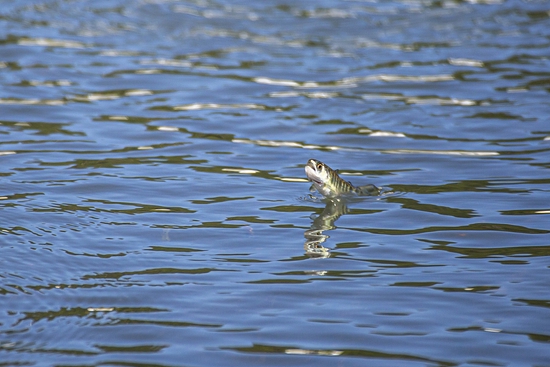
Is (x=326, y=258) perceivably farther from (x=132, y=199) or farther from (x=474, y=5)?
(x=474, y=5)

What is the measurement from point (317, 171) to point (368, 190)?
2.72ft

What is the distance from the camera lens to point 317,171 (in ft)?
24.3

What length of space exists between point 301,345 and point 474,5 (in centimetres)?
1388

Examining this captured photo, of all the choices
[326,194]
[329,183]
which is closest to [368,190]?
[326,194]

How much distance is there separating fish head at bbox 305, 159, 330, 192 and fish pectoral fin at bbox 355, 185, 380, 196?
0.57m

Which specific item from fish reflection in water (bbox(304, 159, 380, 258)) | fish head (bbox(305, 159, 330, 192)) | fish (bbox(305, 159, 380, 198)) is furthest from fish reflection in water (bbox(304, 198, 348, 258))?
fish head (bbox(305, 159, 330, 192))

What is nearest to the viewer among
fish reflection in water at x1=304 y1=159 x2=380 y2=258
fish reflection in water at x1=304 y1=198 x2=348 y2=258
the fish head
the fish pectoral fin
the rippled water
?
the rippled water

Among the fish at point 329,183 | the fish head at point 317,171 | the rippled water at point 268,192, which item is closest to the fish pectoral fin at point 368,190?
the fish at point 329,183

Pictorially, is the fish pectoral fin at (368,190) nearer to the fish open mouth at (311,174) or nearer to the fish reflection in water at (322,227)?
the fish reflection in water at (322,227)

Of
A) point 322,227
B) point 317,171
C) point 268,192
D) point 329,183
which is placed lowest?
point 322,227

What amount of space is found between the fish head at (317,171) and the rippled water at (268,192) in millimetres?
359

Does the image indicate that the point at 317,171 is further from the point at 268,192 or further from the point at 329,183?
the point at 268,192

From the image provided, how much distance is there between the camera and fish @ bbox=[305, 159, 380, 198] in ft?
24.3

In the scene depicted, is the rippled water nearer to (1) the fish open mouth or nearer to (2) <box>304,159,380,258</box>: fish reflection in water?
(2) <box>304,159,380,258</box>: fish reflection in water
